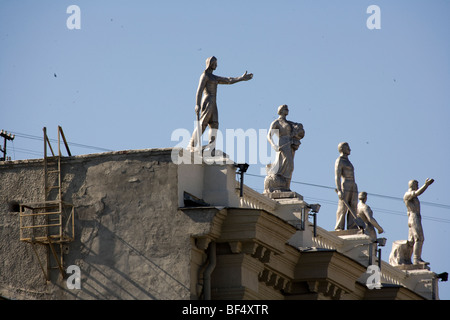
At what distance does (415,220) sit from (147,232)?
16.0 meters

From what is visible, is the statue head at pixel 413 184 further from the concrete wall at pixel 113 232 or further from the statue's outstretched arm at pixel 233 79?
the concrete wall at pixel 113 232

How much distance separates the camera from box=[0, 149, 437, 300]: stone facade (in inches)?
1367

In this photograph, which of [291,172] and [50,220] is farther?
[291,172]

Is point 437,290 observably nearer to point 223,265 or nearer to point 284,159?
point 284,159

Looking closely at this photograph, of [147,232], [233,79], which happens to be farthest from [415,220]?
[147,232]

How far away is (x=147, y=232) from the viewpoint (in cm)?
3497

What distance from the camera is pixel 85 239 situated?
35531mm

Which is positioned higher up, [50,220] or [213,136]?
[213,136]

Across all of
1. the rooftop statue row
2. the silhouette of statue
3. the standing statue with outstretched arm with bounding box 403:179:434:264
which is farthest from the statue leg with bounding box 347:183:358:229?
the standing statue with outstretched arm with bounding box 403:179:434:264

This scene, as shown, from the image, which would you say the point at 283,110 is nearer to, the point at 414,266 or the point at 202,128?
the point at 202,128

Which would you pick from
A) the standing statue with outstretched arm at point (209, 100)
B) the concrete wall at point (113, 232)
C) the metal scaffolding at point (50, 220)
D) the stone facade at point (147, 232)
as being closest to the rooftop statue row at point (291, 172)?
the standing statue with outstretched arm at point (209, 100)

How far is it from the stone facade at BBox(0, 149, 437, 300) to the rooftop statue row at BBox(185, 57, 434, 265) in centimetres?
133

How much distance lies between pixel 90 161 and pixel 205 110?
2701 millimetres
